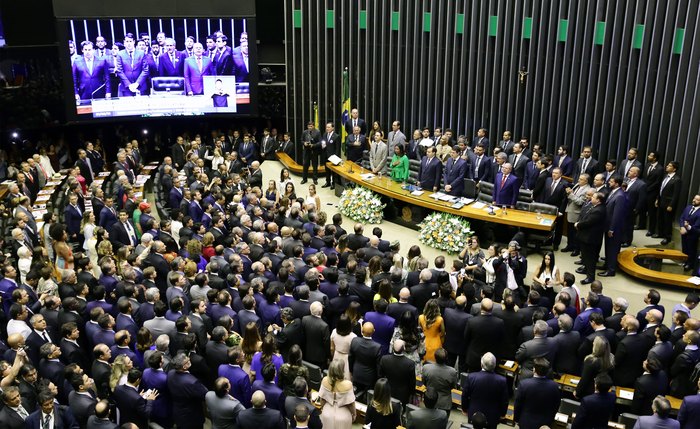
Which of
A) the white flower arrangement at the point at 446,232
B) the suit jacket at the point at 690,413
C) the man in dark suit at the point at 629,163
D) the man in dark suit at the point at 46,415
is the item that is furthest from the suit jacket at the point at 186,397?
the man in dark suit at the point at 629,163

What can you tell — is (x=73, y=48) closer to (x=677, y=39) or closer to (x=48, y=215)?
(x=48, y=215)

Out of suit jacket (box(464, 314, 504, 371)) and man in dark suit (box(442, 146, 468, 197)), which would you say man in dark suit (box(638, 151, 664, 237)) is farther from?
suit jacket (box(464, 314, 504, 371))

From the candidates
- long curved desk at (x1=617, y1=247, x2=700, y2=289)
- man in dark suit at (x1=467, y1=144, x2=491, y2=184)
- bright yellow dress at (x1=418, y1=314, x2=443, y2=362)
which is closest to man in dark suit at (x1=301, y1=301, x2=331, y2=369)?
bright yellow dress at (x1=418, y1=314, x2=443, y2=362)

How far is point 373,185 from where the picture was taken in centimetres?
1411

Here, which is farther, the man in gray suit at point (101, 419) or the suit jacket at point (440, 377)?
the suit jacket at point (440, 377)

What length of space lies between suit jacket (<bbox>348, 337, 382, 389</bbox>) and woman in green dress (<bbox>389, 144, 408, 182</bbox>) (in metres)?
7.13

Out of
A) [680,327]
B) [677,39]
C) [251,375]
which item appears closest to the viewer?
[251,375]

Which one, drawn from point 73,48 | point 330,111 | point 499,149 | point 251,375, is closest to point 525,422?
point 251,375

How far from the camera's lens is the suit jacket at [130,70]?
17.3 m

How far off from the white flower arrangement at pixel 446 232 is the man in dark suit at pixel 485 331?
4931 mm

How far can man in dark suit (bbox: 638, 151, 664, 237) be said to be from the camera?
12.7 metres

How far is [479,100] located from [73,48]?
971 cm

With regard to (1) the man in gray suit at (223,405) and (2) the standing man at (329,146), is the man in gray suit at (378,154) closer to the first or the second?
(2) the standing man at (329,146)

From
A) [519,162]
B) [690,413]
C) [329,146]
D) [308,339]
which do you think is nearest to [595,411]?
[690,413]
